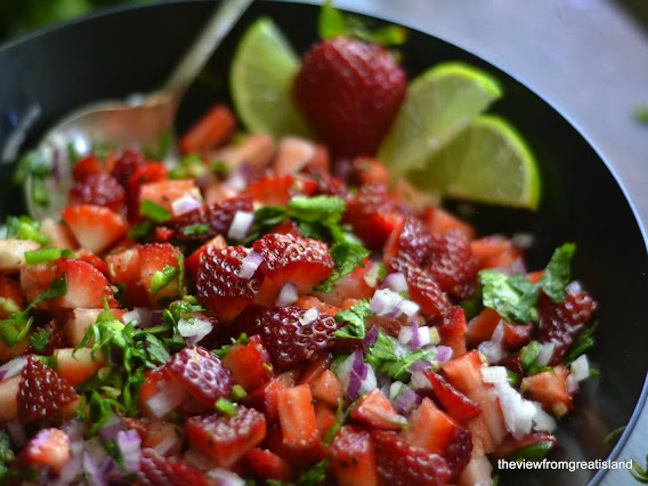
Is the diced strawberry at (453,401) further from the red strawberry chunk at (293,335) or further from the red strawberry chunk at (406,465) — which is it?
the red strawberry chunk at (293,335)

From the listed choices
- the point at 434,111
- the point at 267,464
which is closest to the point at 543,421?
the point at 267,464

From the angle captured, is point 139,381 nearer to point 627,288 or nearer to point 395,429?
point 395,429

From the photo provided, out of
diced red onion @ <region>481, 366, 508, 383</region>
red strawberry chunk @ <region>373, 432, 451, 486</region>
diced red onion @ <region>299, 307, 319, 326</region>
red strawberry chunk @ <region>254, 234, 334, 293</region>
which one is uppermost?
red strawberry chunk @ <region>254, 234, 334, 293</region>

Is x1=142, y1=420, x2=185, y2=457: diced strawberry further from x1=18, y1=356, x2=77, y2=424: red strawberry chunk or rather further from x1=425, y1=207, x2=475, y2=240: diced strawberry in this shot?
x1=425, y1=207, x2=475, y2=240: diced strawberry

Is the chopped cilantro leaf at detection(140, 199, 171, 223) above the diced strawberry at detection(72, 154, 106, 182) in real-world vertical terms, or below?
above

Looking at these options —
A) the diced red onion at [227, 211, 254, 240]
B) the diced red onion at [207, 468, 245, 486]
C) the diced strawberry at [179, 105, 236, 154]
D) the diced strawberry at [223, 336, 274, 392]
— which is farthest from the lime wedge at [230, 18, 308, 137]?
the diced red onion at [207, 468, 245, 486]

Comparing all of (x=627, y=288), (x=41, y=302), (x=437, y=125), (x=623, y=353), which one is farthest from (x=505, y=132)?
(x=41, y=302)
